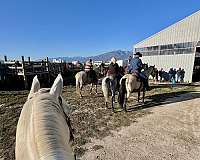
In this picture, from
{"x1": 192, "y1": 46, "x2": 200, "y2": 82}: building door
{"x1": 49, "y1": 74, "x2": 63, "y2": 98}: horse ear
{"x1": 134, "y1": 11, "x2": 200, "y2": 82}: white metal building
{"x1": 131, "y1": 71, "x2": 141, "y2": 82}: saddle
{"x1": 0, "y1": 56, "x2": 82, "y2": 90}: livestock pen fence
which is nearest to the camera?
{"x1": 49, "y1": 74, "x2": 63, "y2": 98}: horse ear

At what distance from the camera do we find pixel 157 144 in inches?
179

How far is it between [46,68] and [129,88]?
10.5 m

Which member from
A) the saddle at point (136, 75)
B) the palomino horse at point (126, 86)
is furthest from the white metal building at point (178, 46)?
the palomino horse at point (126, 86)

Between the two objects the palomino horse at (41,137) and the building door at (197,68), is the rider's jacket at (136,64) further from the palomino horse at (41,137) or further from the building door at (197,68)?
the building door at (197,68)

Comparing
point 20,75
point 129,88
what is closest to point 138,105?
point 129,88

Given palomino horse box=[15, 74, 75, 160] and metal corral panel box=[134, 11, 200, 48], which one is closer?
palomino horse box=[15, 74, 75, 160]

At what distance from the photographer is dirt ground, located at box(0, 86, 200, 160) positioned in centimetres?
421

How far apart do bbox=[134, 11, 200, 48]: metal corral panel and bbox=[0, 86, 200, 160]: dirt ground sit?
13.7m

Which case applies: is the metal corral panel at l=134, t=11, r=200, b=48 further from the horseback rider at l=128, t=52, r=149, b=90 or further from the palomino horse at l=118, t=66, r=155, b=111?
the palomino horse at l=118, t=66, r=155, b=111

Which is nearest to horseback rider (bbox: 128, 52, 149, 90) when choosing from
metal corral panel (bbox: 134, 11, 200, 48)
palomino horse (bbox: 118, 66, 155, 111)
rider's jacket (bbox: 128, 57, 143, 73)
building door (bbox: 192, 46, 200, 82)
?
rider's jacket (bbox: 128, 57, 143, 73)

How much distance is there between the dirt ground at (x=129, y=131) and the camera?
4207 mm

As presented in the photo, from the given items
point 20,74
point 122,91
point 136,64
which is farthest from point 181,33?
point 20,74

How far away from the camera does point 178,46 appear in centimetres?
2078

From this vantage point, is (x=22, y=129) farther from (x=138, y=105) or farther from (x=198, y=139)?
(x=138, y=105)
